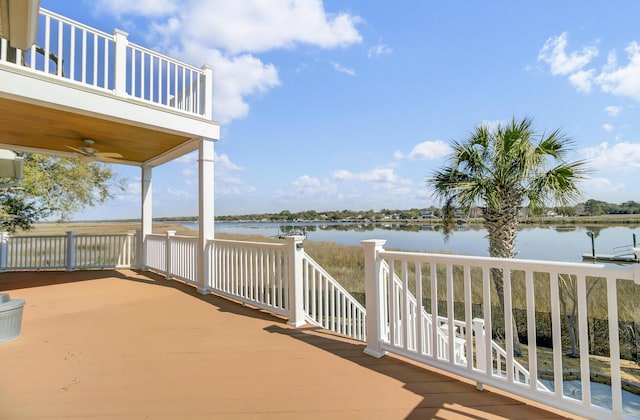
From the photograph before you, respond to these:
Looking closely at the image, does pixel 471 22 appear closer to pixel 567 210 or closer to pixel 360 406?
pixel 567 210

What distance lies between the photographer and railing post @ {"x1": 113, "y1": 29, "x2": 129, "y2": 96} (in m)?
4.18

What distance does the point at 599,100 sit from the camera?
335 inches

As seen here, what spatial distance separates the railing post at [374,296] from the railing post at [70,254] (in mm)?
7986

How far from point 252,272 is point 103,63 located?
363 centimetres

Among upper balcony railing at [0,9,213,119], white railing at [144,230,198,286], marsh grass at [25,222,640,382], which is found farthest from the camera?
marsh grass at [25,222,640,382]

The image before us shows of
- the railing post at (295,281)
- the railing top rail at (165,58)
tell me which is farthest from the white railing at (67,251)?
the railing post at (295,281)

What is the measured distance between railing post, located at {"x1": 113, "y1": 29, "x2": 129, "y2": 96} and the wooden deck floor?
315 centimetres

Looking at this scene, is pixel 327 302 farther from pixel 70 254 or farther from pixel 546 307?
pixel 546 307

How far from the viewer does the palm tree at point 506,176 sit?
18.8 feet

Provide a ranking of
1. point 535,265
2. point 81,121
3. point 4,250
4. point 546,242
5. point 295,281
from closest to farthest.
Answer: point 535,265
point 295,281
point 81,121
point 4,250
point 546,242

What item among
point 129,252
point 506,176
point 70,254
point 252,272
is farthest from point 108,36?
point 506,176

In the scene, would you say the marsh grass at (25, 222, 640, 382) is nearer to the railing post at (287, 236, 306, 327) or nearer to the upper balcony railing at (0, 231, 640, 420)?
the upper balcony railing at (0, 231, 640, 420)

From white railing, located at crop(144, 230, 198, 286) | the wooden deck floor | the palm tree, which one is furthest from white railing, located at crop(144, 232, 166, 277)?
the palm tree

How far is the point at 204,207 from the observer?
5.10 m
